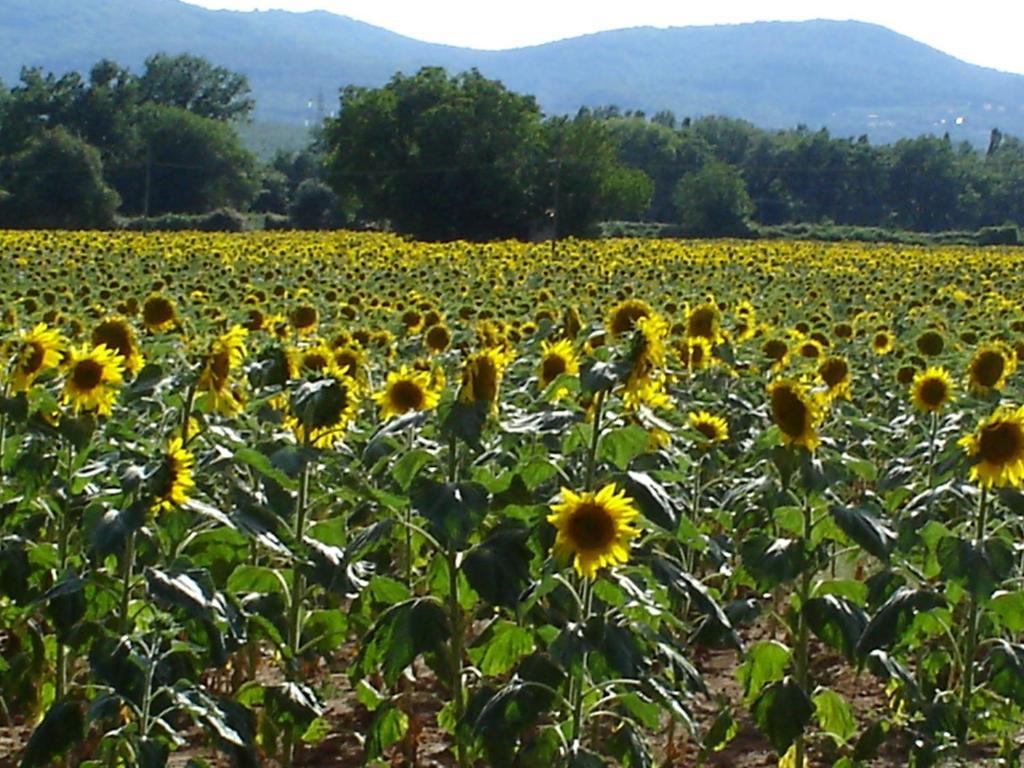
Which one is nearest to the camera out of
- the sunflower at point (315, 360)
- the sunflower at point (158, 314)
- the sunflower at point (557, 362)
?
the sunflower at point (557, 362)

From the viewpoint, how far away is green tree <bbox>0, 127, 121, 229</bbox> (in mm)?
56031

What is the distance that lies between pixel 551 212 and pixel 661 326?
41.9 metres

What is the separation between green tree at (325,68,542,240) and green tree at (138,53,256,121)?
4541 centimetres

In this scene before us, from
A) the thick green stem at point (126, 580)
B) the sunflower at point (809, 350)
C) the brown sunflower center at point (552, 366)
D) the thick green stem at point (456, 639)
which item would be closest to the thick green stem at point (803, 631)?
the thick green stem at point (456, 639)

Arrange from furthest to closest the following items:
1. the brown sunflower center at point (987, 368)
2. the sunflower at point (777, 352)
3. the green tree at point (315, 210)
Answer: the green tree at point (315, 210) → the sunflower at point (777, 352) → the brown sunflower center at point (987, 368)

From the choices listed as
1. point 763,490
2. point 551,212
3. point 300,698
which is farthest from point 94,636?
point 551,212

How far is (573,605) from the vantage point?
3.74 meters

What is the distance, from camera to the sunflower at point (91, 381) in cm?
423

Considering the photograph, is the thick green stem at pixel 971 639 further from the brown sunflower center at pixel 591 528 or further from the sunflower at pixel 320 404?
the sunflower at pixel 320 404

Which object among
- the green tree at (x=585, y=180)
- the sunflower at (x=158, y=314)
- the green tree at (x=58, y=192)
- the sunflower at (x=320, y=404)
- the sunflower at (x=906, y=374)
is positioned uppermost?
the sunflower at (x=320, y=404)

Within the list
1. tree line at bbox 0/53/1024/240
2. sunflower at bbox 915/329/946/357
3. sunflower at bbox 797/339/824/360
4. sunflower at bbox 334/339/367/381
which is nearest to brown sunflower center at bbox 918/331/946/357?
sunflower at bbox 915/329/946/357

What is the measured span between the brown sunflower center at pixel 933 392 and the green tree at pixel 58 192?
2081 inches

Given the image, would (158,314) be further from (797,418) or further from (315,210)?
(315,210)

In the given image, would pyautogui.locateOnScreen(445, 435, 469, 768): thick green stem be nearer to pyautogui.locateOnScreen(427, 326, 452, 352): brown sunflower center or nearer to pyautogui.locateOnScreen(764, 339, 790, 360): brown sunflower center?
pyautogui.locateOnScreen(427, 326, 452, 352): brown sunflower center
